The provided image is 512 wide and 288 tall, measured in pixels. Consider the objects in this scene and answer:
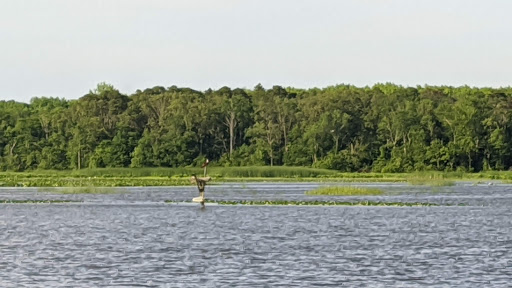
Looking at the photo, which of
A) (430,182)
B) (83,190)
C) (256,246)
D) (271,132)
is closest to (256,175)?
(271,132)

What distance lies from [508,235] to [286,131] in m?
95.0

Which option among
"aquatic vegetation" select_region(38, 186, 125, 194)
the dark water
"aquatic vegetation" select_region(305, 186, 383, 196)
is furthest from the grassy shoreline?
the dark water

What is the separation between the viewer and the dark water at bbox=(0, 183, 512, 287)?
2583cm

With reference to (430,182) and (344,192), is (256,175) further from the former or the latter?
(344,192)

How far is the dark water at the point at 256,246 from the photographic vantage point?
25.8 m

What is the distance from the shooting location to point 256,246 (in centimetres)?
3338

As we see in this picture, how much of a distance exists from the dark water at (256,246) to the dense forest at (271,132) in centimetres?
6383

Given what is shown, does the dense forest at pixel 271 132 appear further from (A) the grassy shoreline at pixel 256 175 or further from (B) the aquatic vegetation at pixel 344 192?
(B) the aquatic vegetation at pixel 344 192

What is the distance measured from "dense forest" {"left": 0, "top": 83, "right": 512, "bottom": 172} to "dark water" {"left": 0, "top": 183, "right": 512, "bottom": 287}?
6383 cm

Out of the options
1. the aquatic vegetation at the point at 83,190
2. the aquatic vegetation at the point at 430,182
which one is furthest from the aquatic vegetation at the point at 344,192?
the aquatic vegetation at the point at 430,182

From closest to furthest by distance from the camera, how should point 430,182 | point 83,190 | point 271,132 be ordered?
point 83,190 → point 430,182 → point 271,132

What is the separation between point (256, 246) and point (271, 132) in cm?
9598

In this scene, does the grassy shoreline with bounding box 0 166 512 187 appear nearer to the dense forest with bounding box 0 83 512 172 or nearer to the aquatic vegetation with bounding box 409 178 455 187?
the dense forest with bounding box 0 83 512 172

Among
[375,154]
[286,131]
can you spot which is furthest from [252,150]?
[375,154]
